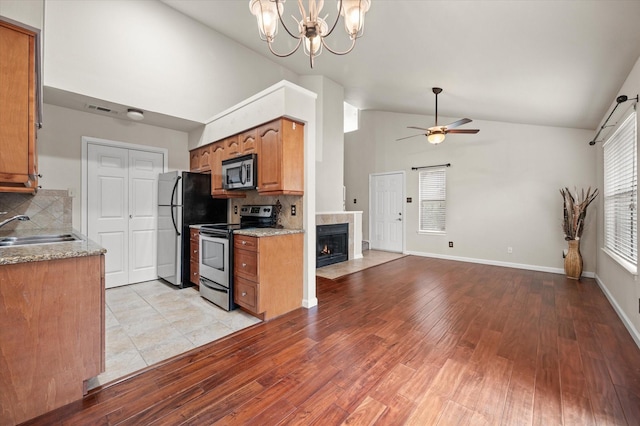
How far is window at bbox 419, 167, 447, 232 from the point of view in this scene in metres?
6.06

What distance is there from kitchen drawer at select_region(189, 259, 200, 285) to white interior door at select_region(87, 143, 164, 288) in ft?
2.91

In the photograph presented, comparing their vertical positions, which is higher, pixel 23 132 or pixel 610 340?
pixel 23 132

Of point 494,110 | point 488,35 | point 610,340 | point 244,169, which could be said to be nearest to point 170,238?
point 244,169

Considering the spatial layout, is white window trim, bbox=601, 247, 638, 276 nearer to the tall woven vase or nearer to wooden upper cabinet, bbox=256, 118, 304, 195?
the tall woven vase

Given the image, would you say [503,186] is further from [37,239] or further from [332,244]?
[37,239]

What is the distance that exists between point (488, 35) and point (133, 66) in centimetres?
401

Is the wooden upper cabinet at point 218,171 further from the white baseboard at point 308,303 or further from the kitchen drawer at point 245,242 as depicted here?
the white baseboard at point 308,303

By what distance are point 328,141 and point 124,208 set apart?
384 centimetres

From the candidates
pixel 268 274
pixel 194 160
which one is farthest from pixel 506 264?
pixel 194 160

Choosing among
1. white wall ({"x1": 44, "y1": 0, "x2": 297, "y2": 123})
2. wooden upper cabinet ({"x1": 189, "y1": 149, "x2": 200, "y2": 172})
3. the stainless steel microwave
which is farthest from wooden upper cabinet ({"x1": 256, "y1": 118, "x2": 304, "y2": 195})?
wooden upper cabinet ({"x1": 189, "y1": 149, "x2": 200, "y2": 172})

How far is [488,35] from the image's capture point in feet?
8.68

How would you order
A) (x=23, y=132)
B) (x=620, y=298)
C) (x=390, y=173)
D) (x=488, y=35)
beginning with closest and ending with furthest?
1. (x=23, y=132)
2. (x=488, y=35)
3. (x=620, y=298)
4. (x=390, y=173)

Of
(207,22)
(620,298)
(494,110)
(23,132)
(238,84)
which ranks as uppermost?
Result: (207,22)

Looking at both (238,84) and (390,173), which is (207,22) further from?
(390,173)
